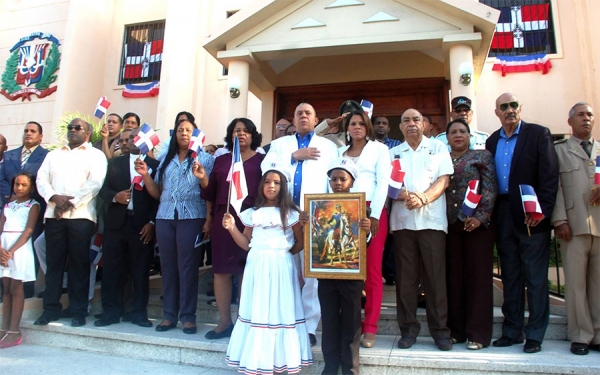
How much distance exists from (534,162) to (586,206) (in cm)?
56

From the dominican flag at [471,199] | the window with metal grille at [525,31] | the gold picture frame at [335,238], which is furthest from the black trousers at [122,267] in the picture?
the window with metal grille at [525,31]

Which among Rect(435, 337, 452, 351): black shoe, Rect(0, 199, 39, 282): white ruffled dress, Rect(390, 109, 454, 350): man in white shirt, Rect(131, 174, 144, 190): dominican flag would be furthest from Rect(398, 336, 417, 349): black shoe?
Rect(0, 199, 39, 282): white ruffled dress

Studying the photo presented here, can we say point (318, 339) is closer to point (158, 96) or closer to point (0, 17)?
point (158, 96)

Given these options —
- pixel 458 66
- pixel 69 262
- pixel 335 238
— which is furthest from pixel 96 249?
pixel 458 66

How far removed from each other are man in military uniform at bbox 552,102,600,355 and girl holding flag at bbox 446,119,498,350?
61 centimetres

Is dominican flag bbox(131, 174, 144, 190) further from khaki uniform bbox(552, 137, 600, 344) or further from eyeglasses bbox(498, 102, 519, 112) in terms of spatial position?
khaki uniform bbox(552, 137, 600, 344)

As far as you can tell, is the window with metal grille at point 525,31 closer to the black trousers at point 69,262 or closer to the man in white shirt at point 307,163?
the man in white shirt at point 307,163

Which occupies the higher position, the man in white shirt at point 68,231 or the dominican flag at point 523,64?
the dominican flag at point 523,64

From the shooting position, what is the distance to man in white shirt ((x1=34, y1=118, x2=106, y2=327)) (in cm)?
461

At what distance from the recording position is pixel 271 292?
3.40 metres

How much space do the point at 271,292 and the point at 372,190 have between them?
1.28 m

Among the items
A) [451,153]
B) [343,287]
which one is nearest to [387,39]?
[451,153]

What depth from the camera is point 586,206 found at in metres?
3.66

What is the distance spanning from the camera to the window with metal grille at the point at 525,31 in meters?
9.32
